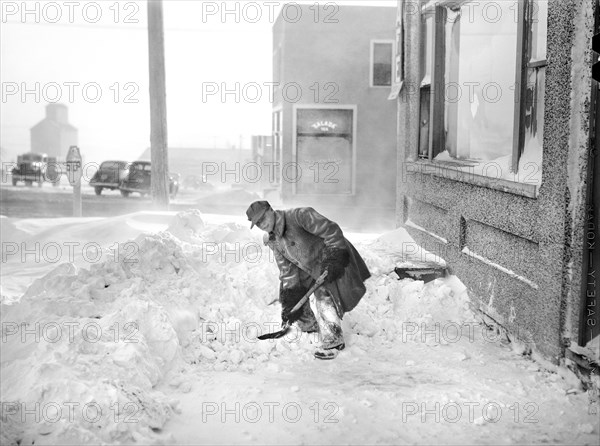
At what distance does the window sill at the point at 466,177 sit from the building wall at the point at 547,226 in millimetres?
58

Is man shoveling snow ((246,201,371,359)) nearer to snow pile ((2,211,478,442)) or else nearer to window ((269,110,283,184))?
snow pile ((2,211,478,442))

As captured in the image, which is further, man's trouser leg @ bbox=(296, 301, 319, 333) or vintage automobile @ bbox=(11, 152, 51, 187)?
vintage automobile @ bbox=(11, 152, 51, 187)

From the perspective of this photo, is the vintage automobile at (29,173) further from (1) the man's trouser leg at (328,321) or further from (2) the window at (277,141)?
(1) the man's trouser leg at (328,321)

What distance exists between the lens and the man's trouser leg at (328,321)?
5855mm

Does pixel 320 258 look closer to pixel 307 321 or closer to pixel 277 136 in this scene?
pixel 307 321

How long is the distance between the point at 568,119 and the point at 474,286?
7.74ft

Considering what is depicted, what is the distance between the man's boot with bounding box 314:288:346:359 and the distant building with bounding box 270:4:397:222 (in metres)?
13.3

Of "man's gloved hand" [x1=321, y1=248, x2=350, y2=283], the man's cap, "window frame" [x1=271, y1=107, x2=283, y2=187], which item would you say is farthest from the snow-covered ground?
"window frame" [x1=271, y1=107, x2=283, y2=187]

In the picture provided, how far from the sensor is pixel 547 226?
17.6 feet

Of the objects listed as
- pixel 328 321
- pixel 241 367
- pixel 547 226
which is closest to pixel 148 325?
pixel 241 367

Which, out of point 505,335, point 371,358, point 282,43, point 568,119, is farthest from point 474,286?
point 282,43

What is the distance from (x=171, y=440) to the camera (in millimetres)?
4188

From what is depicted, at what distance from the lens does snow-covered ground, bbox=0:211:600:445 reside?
14.0ft

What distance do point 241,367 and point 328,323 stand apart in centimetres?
88
